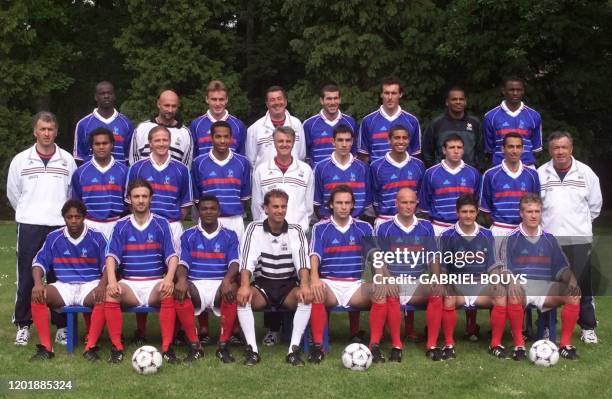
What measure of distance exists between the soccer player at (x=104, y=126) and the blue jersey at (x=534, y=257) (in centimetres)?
350

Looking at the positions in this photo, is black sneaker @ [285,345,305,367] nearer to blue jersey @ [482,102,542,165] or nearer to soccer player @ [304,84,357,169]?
soccer player @ [304,84,357,169]

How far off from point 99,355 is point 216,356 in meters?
0.90

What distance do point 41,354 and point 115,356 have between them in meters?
0.59

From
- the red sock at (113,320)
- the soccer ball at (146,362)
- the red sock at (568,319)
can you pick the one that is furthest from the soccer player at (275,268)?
the red sock at (568,319)

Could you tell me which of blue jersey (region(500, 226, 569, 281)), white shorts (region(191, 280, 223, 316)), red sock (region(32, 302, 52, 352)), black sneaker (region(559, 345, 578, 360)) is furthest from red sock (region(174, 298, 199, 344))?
black sneaker (region(559, 345, 578, 360))

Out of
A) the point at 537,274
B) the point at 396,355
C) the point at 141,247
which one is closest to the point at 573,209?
the point at 537,274

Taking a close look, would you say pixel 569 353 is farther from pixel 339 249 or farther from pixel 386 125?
pixel 386 125

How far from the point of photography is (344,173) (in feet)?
22.4

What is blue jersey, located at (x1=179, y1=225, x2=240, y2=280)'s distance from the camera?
6.26 metres

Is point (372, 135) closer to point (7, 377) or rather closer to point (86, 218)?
point (86, 218)

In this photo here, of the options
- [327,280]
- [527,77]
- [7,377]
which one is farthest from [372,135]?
[527,77]

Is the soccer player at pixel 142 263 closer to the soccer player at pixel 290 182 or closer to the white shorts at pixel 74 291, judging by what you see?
the white shorts at pixel 74 291

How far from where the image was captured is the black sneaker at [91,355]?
5855 mm

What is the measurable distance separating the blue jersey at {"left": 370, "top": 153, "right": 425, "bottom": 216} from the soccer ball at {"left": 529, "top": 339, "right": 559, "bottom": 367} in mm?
1705
